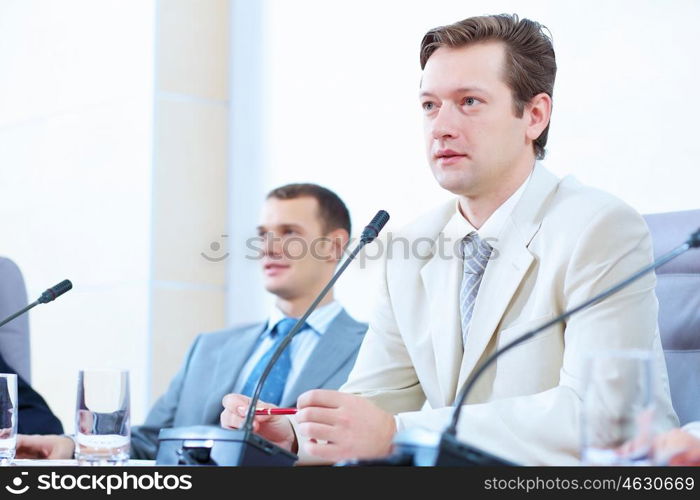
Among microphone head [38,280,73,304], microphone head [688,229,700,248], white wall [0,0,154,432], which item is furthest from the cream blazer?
white wall [0,0,154,432]

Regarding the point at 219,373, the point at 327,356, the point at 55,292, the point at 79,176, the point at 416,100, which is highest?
the point at 416,100

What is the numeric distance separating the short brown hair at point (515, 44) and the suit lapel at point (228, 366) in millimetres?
1632

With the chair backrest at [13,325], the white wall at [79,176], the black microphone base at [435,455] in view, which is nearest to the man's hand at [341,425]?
the black microphone base at [435,455]

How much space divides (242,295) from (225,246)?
278mm

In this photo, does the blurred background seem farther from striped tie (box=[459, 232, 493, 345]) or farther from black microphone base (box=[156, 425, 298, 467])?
black microphone base (box=[156, 425, 298, 467])

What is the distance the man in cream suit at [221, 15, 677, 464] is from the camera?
178 cm

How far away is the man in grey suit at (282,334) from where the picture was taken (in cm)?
356

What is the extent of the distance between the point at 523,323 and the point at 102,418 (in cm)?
83

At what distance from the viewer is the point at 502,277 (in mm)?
2137

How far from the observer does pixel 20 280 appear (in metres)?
3.16

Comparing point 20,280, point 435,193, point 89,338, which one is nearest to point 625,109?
Answer: point 435,193
